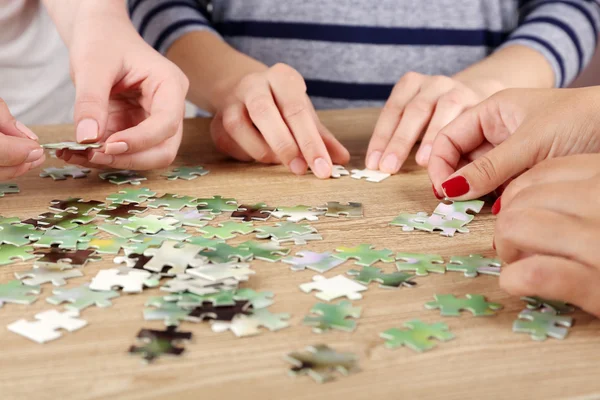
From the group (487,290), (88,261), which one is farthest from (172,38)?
(487,290)

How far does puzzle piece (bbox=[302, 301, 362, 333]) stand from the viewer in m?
0.81

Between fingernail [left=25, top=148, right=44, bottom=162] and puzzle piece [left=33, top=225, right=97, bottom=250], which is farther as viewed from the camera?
fingernail [left=25, top=148, right=44, bottom=162]

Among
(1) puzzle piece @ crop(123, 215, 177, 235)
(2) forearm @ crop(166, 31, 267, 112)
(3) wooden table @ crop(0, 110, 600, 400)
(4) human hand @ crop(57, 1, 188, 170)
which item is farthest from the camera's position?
(2) forearm @ crop(166, 31, 267, 112)

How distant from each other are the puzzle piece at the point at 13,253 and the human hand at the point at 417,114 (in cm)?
76

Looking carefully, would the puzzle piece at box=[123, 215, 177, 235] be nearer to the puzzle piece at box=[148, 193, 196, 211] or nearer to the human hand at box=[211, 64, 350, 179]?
the puzzle piece at box=[148, 193, 196, 211]

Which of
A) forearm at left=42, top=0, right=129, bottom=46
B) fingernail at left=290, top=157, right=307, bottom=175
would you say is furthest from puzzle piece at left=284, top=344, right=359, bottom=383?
forearm at left=42, top=0, right=129, bottom=46

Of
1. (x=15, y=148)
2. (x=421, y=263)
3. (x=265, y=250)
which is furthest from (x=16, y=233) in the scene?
(x=421, y=263)

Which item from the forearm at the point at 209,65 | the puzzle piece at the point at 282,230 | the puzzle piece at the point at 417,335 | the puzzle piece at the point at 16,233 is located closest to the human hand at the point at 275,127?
the forearm at the point at 209,65

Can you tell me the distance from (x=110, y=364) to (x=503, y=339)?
457 millimetres

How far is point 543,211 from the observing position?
0.85 m

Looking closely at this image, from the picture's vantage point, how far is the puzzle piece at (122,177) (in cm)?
140

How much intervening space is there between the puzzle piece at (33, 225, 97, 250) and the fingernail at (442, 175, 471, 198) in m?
0.63

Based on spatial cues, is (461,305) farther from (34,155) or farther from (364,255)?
(34,155)

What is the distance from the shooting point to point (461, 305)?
0.86 metres
